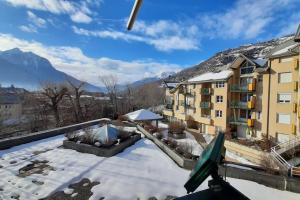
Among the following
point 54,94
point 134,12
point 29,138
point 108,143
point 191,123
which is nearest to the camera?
point 134,12

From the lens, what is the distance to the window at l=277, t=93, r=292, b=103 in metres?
20.4

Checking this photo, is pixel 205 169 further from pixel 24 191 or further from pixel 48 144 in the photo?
pixel 48 144

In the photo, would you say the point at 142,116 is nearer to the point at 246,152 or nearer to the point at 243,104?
the point at 246,152

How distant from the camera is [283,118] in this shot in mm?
20688

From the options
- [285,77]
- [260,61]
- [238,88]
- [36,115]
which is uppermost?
[260,61]

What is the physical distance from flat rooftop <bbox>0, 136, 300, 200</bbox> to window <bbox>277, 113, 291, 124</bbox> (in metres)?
15.2

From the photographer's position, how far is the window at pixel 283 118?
2024 cm

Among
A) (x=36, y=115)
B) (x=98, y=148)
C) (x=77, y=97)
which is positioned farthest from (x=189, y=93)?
(x=36, y=115)

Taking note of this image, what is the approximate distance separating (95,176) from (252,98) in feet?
71.5

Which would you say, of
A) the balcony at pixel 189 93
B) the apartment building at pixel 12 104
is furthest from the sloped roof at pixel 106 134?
the apartment building at pixel 12 104

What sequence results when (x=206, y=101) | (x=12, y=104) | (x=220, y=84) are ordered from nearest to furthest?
(x=220, y=84), (x=206, y=101), (x=12, y=104)

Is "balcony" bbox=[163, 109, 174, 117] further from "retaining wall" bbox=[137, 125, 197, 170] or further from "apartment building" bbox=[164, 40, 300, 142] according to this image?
"retaining wall" bbox=[137, 125, 197, 170]

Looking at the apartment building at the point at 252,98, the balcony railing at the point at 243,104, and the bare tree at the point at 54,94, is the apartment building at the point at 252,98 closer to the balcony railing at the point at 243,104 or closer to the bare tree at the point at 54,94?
the balcony railing at the point at 243,104

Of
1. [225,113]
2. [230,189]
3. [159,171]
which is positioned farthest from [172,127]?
[230,189]
